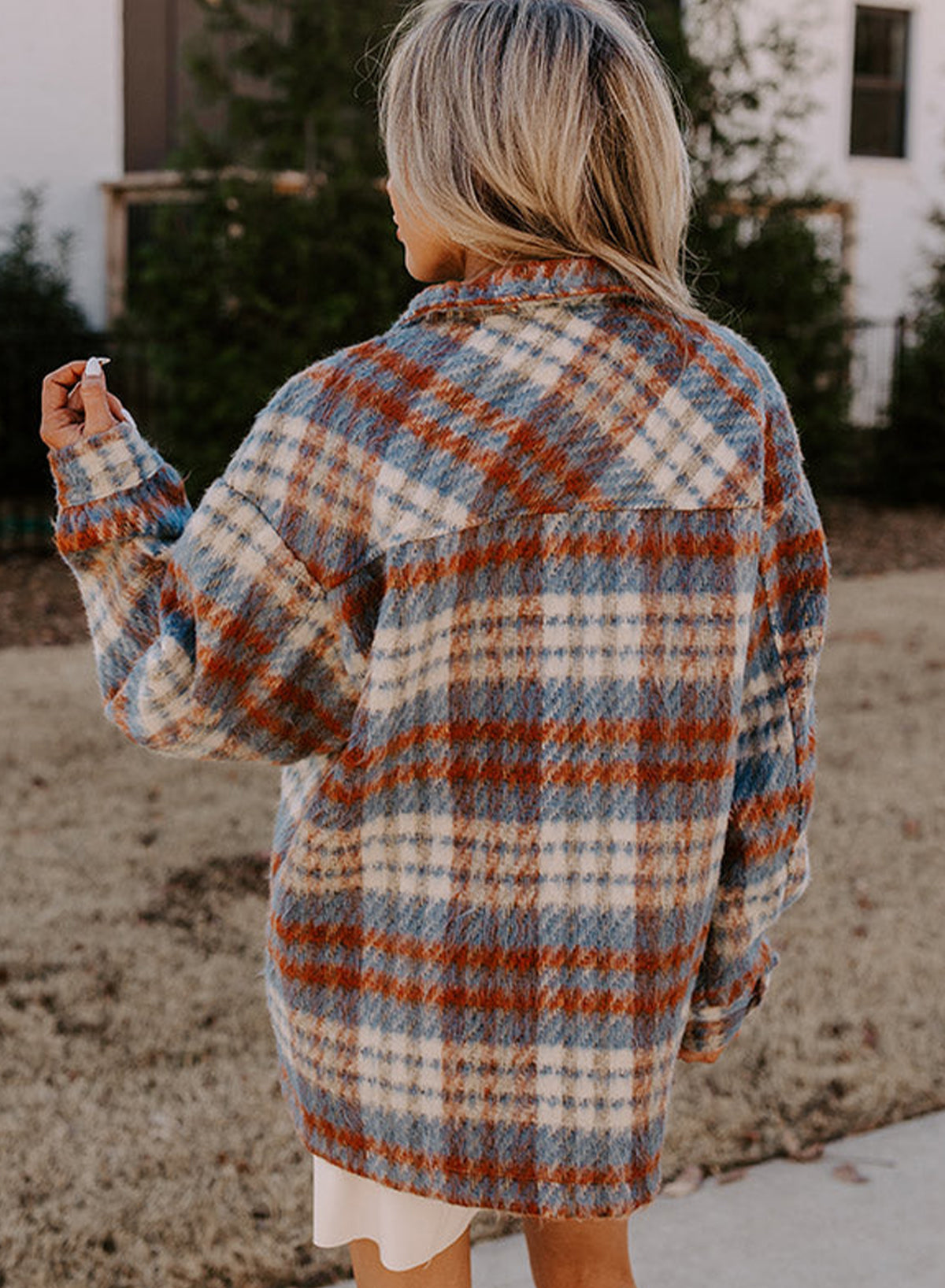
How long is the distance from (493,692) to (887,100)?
1901 cm

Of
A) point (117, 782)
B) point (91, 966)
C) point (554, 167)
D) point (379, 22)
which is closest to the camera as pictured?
point (554, 167)

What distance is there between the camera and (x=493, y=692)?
1.60 metres

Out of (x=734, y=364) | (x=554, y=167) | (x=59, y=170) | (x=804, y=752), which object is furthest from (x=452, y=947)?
(x=59, y=170)

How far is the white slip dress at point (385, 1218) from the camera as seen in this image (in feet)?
5.50

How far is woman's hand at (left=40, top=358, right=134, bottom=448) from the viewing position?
1736 mm

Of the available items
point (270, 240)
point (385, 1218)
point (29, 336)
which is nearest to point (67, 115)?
point (29, 336)

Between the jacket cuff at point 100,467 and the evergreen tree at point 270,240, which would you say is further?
the evergreen tree at point 270,240

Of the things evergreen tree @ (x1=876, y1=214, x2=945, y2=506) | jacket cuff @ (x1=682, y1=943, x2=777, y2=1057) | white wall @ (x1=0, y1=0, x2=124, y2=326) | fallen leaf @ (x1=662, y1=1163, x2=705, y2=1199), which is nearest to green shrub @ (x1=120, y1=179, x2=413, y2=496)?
white wall @ (x1=0, y1=0, x2=124, y2=326)

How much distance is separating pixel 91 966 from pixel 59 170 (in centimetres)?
1126

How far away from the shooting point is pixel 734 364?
1662mm

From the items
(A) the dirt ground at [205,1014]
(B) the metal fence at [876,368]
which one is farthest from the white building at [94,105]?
(A) the dirt ground at [205,1014]

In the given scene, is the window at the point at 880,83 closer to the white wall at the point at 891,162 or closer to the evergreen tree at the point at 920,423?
the white wall at the point at 891,162

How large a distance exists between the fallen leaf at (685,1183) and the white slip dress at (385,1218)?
4.53ft

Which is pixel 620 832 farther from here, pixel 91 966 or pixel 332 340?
pixel 332 340
